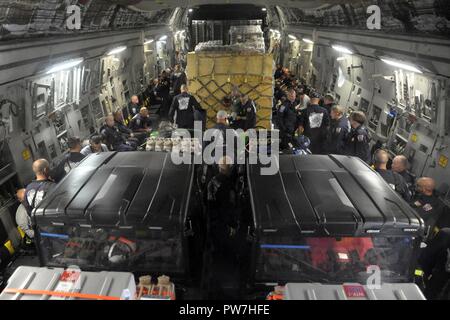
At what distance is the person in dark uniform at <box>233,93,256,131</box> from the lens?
30.8 feet

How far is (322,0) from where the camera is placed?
9.25m

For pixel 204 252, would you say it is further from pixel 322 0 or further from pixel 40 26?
pixel 322 0

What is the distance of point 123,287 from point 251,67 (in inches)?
322

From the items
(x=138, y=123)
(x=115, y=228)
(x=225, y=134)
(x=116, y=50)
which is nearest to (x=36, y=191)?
(x=115, y=228)

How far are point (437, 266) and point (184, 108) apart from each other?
22.3 ft

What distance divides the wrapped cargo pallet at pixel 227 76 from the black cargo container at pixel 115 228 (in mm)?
6527

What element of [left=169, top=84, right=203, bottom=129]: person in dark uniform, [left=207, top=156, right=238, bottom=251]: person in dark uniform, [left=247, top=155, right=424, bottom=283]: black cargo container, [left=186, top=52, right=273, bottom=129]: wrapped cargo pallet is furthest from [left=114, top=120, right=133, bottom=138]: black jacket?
[left=247, top=155, right=424, bottom=283]: black cargo container

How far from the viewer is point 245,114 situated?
9.43 m

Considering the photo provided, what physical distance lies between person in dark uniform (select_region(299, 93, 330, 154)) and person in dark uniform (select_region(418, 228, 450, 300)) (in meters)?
4.18

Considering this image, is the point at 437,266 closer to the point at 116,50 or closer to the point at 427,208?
the point at 427,208

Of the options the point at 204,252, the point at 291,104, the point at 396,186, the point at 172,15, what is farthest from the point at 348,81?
the point at 172,15

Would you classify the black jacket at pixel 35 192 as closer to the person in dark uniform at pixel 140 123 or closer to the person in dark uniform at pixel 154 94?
the person in dark uniform at pixel 140 123

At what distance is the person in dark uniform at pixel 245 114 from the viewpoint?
938 cm

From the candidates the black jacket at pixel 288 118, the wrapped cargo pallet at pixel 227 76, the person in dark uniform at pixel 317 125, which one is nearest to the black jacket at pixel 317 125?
the person in dark uniform at pixel 317 125
